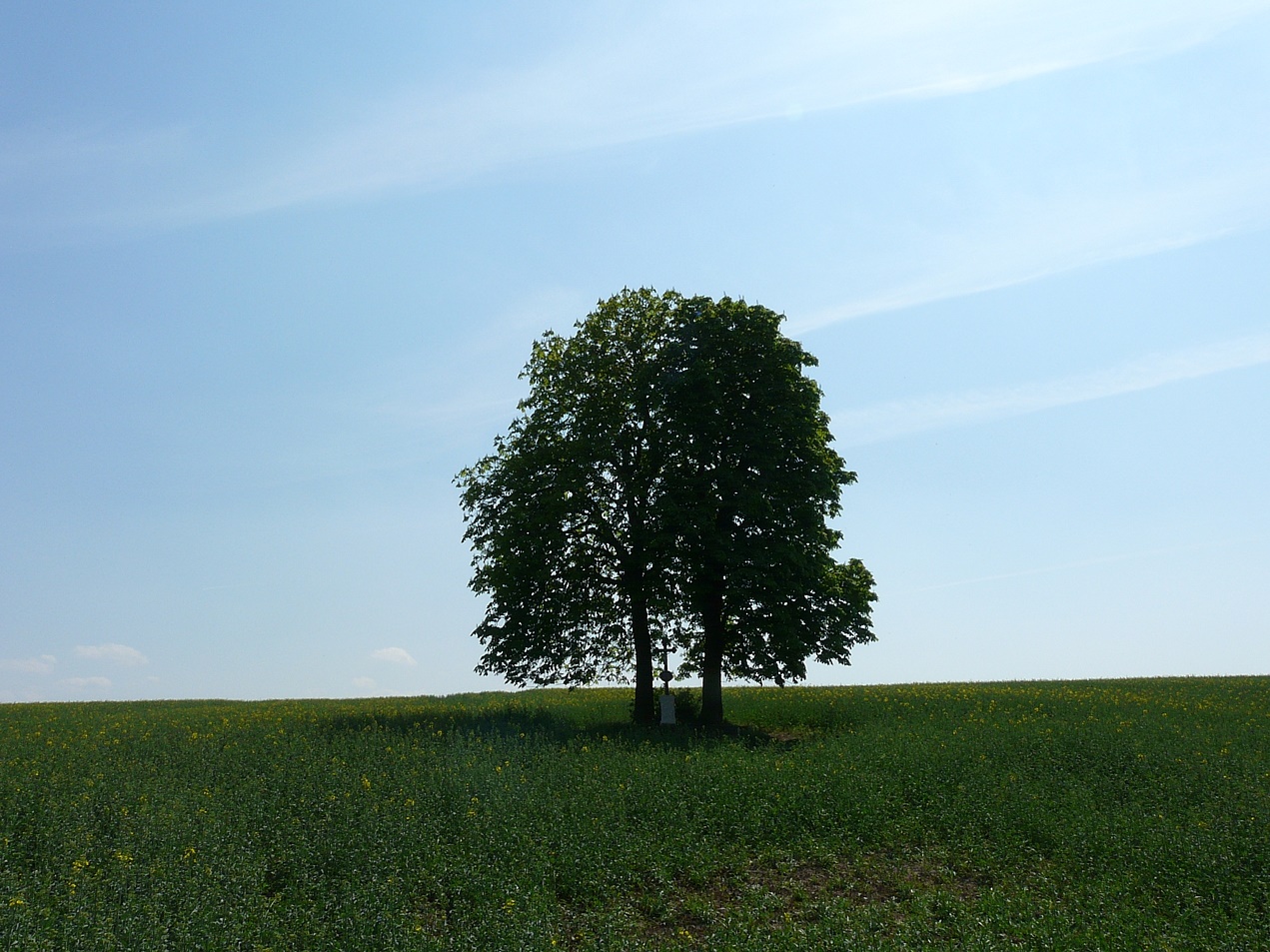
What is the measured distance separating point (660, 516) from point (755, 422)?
14.4 ft

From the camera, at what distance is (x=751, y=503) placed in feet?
87.2

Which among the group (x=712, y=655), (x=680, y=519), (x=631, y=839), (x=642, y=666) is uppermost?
(x=680, y=519)

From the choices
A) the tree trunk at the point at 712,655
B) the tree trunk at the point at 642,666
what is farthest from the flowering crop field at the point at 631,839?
the tree trunk at the point at 642,666

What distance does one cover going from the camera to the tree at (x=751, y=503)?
26719 mm

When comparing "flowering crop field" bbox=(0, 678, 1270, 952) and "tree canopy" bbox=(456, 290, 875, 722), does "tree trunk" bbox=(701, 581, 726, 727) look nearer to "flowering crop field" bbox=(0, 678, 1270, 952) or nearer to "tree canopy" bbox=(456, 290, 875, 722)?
"tree canopy" bbox=(456, 290, 875, 722)

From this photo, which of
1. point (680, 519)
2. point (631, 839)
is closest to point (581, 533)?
point (680, 519)

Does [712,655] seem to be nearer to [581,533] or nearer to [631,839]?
[581,533]

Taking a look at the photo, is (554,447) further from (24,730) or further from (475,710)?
(24,730)

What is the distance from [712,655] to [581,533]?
5644mm

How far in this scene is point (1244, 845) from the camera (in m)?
15.8

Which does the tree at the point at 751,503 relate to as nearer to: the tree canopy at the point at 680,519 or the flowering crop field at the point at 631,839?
the tree canopy at the point at 680,519

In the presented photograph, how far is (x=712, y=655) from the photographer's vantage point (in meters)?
28.3

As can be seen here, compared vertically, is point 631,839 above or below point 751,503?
below

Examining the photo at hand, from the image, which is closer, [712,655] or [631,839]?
[631,839]
